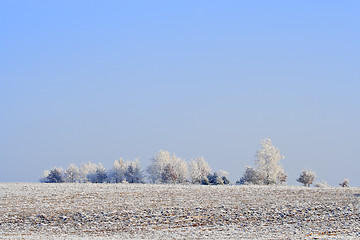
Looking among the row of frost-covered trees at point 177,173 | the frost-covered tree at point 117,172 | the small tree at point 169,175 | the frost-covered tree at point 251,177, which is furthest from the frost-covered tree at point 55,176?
the frost-covered tree at point 251,177

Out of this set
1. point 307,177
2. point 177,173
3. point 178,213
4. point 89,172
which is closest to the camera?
point 178,213

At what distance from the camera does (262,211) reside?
38.2 meters

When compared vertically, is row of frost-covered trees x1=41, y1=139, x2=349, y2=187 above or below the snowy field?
above

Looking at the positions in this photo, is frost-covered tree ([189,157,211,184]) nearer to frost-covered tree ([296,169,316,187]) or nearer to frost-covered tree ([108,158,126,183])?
frost-covered tree ([108,158,126,183])

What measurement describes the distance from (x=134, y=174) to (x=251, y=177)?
26982 mm

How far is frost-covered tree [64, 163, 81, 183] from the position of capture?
95088mm

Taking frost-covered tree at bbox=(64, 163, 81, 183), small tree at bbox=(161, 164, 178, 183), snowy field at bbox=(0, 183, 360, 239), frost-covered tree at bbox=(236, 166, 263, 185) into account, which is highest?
frost-covered tree at bbox=(64, 163, 81, 183)

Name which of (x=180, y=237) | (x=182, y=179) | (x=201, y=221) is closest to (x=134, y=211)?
(x=201, y=221)

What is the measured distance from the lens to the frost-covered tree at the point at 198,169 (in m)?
94.4

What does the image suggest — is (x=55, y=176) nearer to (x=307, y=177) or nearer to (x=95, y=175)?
(x=95, y=175)

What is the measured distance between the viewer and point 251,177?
71.2 m

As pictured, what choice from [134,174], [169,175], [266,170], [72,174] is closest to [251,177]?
[266,170]

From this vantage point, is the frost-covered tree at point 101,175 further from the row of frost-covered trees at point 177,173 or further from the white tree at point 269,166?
the white tree at point 269,166

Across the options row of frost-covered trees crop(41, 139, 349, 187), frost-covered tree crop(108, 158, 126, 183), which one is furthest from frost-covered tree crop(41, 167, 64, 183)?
frost-covered tree crop(108, 158, 126, 183)
